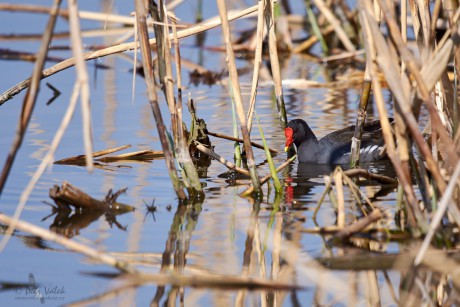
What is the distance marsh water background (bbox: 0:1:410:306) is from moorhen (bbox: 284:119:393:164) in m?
0.17

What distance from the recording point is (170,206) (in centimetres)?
601

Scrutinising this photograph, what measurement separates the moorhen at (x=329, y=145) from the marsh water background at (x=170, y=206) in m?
0.17

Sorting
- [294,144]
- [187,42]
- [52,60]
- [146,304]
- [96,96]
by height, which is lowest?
[146,304]

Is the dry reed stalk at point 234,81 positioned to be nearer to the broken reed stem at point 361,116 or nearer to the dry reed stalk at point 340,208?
the dry reed stalk at point 340,208

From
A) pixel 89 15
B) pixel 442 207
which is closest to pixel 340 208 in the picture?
pixel 442 207

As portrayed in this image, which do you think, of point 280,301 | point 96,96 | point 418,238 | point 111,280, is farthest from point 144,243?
point 96,96

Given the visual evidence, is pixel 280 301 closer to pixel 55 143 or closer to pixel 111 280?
pixel 111 280

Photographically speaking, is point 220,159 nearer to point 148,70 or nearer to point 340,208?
point 148,70

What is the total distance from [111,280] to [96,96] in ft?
20.0

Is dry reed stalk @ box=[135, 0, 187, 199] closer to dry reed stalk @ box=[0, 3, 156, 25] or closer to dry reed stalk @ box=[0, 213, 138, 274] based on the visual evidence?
dry reed stalk @ box=[0, 213, 138, 274]

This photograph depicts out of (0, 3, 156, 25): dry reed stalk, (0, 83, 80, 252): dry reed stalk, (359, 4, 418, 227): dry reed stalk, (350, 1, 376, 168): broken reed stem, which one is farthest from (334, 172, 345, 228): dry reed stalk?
(0, 3, 156, 25): dry reed stalk

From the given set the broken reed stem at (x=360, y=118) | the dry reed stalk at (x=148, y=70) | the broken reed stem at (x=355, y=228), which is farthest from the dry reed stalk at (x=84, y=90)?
the broken reed stem at (x=360, y=118)

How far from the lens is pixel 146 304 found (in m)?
4.23

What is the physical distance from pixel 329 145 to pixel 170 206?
246 cm
